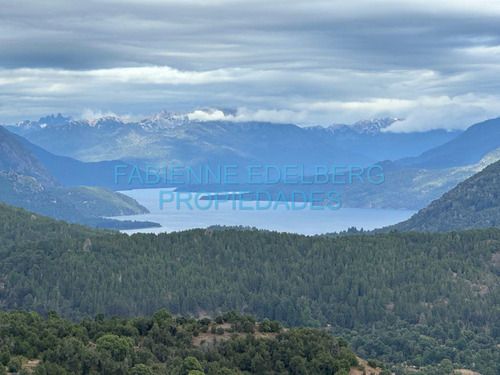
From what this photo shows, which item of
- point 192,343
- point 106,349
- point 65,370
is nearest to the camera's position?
point 65,370

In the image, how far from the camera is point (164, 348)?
146m

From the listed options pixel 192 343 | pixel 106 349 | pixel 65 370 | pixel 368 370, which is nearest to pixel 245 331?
pixel 192 343

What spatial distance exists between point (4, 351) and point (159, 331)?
28665 mm

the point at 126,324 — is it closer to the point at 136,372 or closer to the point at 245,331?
the point at 245,331

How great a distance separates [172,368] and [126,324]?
22073 millimetres

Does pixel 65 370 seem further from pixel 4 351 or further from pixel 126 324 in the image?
pixel 126 324

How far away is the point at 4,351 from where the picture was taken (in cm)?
12962

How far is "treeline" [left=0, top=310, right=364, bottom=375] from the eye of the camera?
128375 millimetres

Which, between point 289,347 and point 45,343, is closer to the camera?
point 45,343

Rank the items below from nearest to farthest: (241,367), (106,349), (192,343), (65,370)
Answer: (65,370)
(106,349)
(241,367)
(192,343)

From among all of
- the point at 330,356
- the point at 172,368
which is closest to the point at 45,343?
the point at 172,368

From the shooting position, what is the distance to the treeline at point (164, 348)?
128375 millimetres

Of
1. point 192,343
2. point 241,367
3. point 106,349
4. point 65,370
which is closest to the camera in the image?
point 65,370

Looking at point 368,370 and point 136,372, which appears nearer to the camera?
point 136,372
